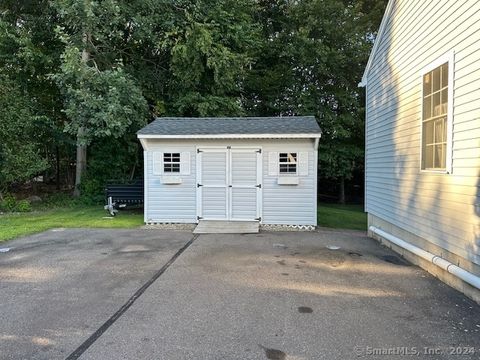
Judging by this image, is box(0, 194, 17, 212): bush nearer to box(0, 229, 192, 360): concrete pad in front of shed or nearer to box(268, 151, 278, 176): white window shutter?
box(0, 229, 192, 360): concrete pad in front of shed

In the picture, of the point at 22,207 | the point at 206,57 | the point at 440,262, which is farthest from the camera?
the point at 206,57

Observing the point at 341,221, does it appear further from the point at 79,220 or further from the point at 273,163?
the point at 79,220

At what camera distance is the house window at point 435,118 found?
5519mm

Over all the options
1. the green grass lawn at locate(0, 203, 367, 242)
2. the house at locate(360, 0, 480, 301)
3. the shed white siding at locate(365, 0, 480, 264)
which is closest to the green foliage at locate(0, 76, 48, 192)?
the green grass lawn at locate(0, 203, 367, 242)

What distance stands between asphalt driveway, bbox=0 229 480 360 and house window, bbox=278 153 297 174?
10.4 feet

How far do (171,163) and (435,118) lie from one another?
6.63 metres

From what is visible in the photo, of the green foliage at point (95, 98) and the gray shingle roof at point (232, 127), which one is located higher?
the green foliage at point (95, 98)

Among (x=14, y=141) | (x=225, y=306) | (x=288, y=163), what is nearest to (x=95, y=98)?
(x=14, y=141)

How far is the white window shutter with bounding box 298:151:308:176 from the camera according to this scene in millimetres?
9914

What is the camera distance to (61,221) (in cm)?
1070

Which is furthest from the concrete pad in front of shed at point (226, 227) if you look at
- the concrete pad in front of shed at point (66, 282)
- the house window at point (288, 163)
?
the house window at point (288, 163)

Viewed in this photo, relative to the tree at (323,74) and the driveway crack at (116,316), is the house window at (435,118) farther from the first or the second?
the tree at (323,74)

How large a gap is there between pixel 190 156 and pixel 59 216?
4.78 m

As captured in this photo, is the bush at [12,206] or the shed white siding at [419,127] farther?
the bush at [12,206]
